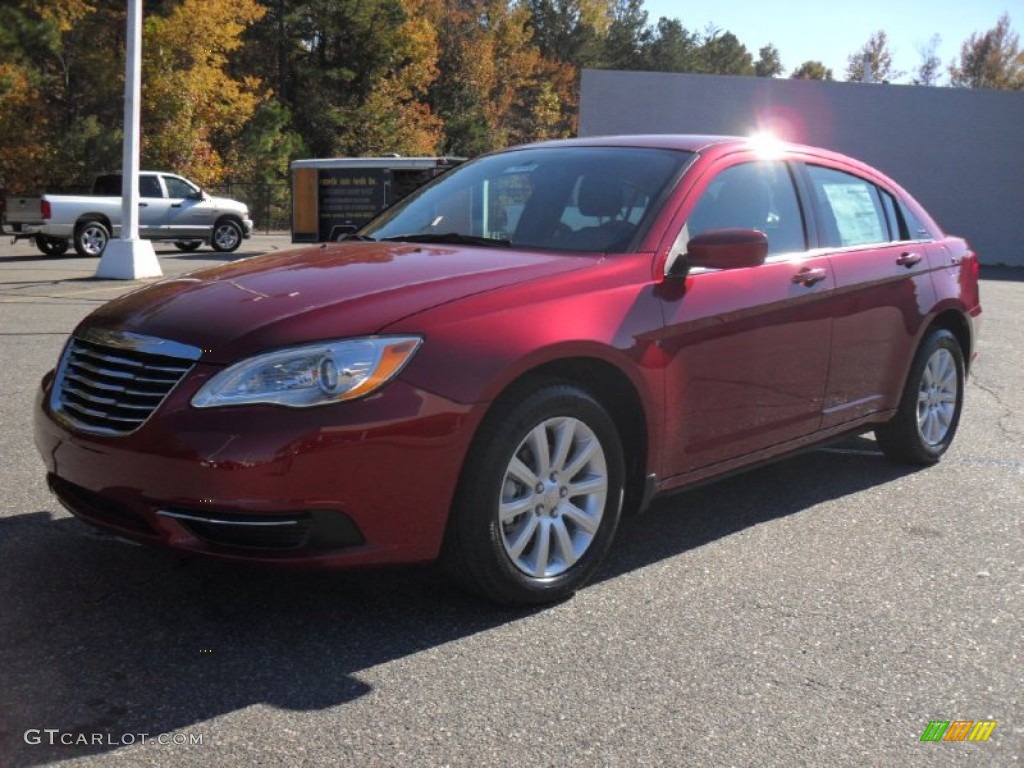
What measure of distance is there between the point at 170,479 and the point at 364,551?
0.61m

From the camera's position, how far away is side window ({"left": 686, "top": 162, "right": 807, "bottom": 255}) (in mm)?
4531

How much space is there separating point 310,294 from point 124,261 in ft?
43.3

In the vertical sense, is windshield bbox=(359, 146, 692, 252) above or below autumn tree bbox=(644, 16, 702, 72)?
below

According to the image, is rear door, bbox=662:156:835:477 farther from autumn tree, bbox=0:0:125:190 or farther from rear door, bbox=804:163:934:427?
autumn tree, bbox=0:0:125:190

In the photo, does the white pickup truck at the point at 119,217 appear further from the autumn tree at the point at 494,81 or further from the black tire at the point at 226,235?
the autumn tree at the point at 494,81

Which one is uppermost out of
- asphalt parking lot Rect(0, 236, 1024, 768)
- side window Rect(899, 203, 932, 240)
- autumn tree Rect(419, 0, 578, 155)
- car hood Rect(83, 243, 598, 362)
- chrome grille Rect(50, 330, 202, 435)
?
autumn tree Rect(419, 0, 578, 155)

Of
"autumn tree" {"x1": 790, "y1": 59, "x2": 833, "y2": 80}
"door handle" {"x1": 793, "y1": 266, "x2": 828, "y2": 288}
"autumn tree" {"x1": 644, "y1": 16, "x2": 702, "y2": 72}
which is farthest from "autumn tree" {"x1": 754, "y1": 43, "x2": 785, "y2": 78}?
"door handle" {"x1": 793, "y1": 266, "x2": 828, "y2": 288}

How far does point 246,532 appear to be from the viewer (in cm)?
327

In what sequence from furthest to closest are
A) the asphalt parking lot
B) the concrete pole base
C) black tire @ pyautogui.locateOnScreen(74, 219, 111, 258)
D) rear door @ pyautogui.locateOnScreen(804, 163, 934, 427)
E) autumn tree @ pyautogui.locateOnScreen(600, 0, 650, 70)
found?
1. autumn tree @ pyautogui.locateOnScreen(600, 0, 650, 70)
2. black tire @ pyautogui.locateOnScreen(74, 219, 111, 258)
3. the concrete pole base
4. rear door @ pyautogui.locateOnScreen(804, 163, 934, 427)
5. the asphalt parking lot

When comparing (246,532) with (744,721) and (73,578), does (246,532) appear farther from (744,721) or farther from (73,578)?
(744,721)

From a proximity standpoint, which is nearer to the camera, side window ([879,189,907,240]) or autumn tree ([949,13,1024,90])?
side window ([879,189,907,240])

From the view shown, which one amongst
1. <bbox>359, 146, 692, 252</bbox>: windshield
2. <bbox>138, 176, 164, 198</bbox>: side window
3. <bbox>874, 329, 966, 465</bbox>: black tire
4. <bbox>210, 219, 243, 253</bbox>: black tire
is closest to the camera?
<bbox>359, 146, 692, 252</bbox>: windshield

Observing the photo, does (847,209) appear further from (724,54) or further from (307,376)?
(724,54)

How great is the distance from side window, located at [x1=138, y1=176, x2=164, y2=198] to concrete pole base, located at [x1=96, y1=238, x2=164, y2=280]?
7786mm
